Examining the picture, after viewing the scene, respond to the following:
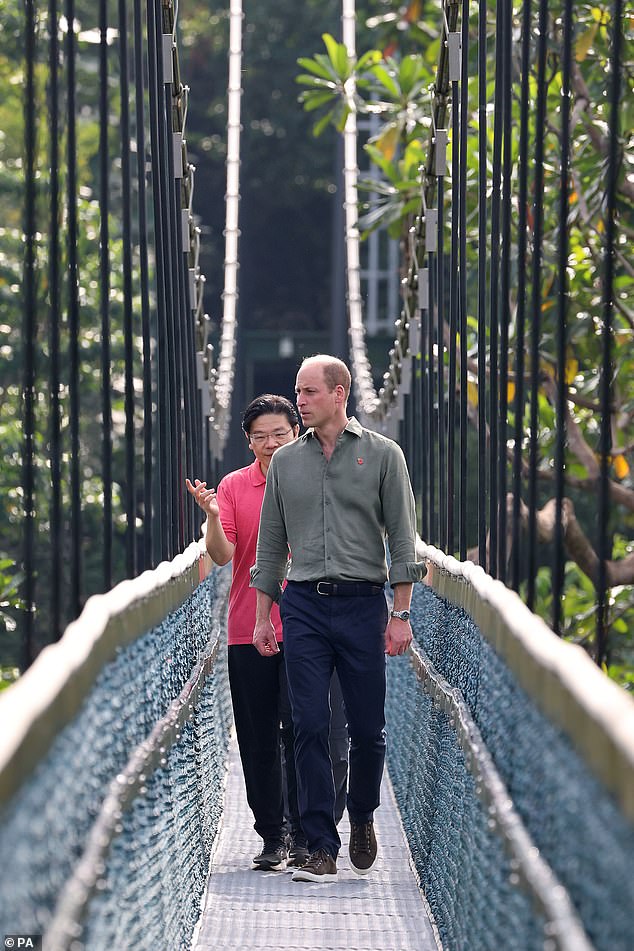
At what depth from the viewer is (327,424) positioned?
3.43 metres

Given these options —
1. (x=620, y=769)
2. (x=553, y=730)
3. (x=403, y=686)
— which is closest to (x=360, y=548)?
(x=403, y=686)

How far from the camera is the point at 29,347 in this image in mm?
2506

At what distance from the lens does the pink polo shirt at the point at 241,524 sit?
3711mm

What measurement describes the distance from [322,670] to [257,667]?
1.08ft

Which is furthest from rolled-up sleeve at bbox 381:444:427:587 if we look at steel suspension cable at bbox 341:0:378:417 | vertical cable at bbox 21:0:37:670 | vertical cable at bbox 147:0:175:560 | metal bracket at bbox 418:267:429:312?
steel suspension cable at bbox 341:0:378:417

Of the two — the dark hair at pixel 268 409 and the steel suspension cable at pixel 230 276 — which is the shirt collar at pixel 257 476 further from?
the steel suspension cable at pixel 230 276

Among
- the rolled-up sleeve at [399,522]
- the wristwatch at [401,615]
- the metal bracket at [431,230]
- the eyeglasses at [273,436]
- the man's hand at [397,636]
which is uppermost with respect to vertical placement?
the metal bracket at [431,230]

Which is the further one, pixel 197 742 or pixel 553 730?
pixel 197 742

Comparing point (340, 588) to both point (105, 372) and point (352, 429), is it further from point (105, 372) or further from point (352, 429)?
point (105, 372)

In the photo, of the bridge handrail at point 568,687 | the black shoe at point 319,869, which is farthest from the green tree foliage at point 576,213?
the bridge handrail at point 568,687

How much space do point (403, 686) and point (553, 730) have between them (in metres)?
2.82

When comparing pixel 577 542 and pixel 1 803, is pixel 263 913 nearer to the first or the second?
pixel 1 803

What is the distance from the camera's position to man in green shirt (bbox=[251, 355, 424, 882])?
335 centimetres

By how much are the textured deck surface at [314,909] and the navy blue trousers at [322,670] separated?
12 cm
